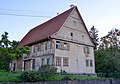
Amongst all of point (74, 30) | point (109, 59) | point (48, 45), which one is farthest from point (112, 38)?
point (48, 45)

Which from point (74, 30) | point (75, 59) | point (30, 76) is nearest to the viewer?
point (30, 76)

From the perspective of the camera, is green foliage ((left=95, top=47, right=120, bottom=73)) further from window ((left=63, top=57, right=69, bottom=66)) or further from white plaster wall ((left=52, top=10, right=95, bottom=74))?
window ((left=63, top=57, right=69, bottom=66))

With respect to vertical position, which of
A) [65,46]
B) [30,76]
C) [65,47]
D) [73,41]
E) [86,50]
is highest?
[73,41]

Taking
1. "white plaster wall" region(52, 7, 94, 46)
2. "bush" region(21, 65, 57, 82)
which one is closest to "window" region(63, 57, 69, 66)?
"white plaster wall" region(52, 7, 94, 46)

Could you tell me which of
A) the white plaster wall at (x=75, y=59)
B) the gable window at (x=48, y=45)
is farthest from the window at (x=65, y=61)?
the gable window at (x=48, y=45)

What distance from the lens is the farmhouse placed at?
25859 millimetres

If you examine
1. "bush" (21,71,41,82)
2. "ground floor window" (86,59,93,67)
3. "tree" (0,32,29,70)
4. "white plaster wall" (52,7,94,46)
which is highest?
"white plaster wall" (52,7,94,46)

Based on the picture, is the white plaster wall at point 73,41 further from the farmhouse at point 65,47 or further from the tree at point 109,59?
the tree at point 109,59

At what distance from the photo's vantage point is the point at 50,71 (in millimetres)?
17125

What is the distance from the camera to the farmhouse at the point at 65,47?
25859 millimetres

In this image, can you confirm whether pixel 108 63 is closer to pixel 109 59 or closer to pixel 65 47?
pixel 109 59

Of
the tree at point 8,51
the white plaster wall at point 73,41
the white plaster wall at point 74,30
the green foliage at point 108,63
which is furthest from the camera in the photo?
the green foliage at point 108,63

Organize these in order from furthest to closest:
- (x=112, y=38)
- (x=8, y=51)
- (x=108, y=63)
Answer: (x=112, y=38)
(x=108, y=63)
(x=8, y=51)

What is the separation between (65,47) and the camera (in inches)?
1077
